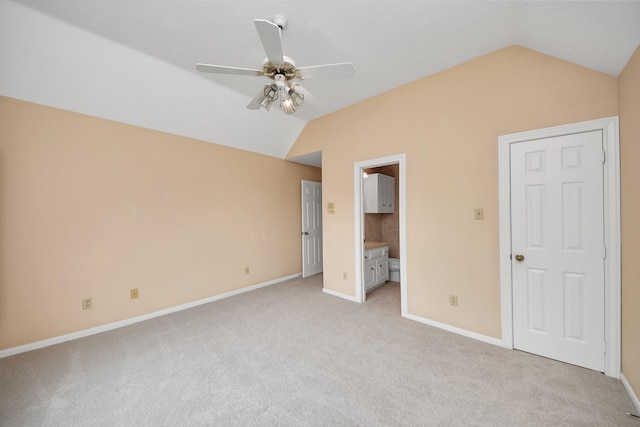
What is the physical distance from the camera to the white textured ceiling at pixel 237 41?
173 cm

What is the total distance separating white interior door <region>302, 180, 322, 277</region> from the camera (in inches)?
197

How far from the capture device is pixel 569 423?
4.75ft

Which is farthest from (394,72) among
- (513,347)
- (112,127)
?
(112,127)

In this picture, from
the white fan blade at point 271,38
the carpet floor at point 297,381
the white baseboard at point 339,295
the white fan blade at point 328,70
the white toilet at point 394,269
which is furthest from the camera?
the white toilet at point 394,269

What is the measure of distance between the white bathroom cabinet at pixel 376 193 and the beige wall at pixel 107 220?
2.19 meters

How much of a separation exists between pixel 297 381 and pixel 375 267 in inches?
101

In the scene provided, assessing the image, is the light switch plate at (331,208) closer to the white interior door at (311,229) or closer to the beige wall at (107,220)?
the white interior door at (311,229)

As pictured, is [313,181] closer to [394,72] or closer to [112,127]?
[394,72]

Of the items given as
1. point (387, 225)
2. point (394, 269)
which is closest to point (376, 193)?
point (387, 225)

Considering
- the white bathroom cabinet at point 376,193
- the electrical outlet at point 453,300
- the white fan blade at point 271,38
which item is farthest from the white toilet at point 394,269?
the white fan blade at point 271,38

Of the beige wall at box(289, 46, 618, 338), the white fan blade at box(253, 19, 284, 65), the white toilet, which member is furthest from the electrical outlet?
the white fan blade at box(253, 19, 284, 65)

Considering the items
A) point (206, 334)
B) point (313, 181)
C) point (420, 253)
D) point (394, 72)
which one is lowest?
point (206, 334)

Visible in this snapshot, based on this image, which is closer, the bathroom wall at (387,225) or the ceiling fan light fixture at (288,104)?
the ceiling fan light fixture at (288,104)

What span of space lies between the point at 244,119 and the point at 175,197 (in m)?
1.54
